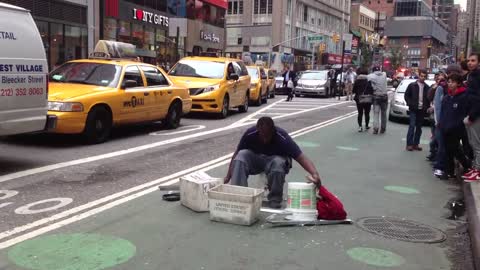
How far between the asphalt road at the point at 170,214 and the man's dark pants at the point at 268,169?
48 centimetres

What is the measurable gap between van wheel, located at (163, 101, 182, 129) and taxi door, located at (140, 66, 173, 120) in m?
0.25

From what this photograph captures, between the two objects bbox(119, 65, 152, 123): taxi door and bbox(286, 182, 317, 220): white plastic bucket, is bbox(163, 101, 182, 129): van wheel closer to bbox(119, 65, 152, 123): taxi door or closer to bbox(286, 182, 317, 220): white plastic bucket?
bbox(119, 65, 152, 123): taxi door

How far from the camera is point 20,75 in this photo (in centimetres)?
752

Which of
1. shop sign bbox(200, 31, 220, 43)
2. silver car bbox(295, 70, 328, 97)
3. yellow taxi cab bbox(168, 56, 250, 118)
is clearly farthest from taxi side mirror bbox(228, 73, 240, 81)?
shop sign bbox(200, 31, 220, 43)

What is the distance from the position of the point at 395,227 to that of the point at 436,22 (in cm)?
16010

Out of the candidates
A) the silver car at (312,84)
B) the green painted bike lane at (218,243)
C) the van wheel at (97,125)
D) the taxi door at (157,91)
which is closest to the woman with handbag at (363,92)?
the taxi door at (157,91)

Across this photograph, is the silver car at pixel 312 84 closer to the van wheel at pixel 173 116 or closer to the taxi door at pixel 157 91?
the van wheel at pixel 173 116

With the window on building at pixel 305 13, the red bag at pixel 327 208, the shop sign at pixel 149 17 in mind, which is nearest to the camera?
the red bag at pixel 327 208

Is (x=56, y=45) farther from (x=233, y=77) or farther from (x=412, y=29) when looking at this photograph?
(x=412, y=29)

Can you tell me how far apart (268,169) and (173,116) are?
24.9 feet

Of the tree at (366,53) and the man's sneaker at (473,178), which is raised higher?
the tree at (366,53)

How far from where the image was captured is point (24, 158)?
862 cm

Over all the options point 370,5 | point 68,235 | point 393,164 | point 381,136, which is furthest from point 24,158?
point 370,5

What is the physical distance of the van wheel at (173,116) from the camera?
519 inches
